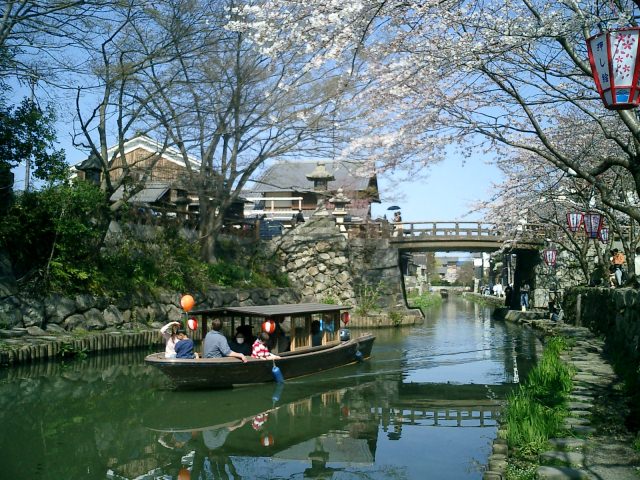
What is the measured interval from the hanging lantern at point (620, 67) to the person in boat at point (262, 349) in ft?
27.4

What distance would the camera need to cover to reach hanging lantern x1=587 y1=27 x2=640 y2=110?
7238mm

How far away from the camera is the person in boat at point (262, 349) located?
1323 centimetres

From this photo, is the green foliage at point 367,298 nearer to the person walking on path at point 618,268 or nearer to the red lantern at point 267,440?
the person walking on path at point 618,268

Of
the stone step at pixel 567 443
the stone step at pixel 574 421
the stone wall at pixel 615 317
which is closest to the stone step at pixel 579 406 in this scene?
the stone step at pixel 574 421

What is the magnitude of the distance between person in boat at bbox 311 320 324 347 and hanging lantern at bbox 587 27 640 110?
9861 millimetres

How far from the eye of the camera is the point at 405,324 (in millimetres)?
31078

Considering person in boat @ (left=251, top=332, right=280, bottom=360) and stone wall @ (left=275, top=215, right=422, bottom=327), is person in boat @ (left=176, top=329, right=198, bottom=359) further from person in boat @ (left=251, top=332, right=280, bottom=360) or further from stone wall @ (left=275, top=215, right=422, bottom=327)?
stone wall @ (left=275, top=215, right=422, bottom=327)

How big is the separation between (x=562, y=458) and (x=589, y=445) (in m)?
0.66

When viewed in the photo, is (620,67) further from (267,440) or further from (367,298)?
(367,298)

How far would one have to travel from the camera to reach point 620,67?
728 centimetres

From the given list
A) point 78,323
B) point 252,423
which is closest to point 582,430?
point 252,423

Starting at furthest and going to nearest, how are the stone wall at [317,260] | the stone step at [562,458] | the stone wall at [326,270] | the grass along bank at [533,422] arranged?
the stone wall at [317,260]
the stone wall at [326,270]
the grass along bank at [533,422]
the stone step at [562,458]

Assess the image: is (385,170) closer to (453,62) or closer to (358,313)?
(453,62)

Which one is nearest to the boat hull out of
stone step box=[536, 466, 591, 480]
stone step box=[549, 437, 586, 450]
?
stone step box=[549, 437, 586, 450]
